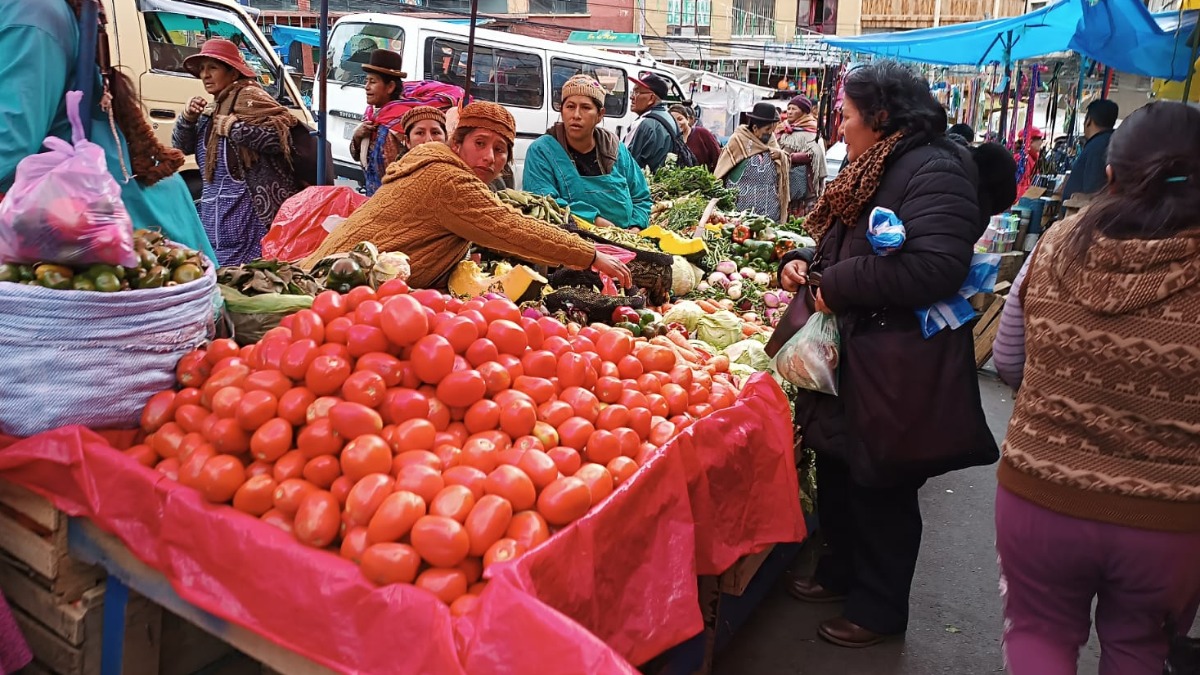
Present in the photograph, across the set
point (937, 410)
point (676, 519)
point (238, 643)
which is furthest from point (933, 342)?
point (238, 643)

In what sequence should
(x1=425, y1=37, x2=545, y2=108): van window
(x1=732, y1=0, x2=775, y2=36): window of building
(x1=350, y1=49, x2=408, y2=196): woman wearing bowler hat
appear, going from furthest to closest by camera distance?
(x1=732, y1=0, x2=775, y2=36): window of building → (x1=425, y1=37, x2=545, y2=108): van window → (x1=350, y1=49, x2=408, y2=196): woman wearing bowler hat

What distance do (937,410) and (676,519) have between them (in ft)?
3.84

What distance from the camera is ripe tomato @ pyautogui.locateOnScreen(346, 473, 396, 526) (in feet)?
5.61

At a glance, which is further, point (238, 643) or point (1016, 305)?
point (1016, 305)

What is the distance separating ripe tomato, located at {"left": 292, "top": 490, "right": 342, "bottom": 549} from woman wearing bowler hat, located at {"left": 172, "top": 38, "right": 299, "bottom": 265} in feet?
11.1

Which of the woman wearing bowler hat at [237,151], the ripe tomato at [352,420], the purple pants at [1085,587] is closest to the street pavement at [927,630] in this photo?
the purple pants at [1085,587]

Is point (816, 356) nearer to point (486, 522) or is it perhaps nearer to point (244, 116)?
point (486, 522)

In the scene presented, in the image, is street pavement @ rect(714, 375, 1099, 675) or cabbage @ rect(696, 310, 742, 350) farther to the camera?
cabbage @ rect(696, 310, 742, 350)

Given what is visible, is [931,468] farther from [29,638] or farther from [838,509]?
[29,638]

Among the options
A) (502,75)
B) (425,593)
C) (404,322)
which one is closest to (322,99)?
(404,322)

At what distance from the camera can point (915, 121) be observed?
277cm

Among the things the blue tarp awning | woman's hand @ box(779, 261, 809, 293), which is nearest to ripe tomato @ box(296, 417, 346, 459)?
woman's hand @ box(779, 261, 809, 293)

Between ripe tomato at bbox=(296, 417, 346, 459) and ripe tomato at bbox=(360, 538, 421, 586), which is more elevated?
ripe tomato at bbox=(296, 417, 346, 459)

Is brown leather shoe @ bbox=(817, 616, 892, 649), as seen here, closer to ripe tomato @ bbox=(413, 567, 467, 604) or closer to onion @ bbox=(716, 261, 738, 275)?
ripe tomato @ bbox=(413, 567, 467, 604)
